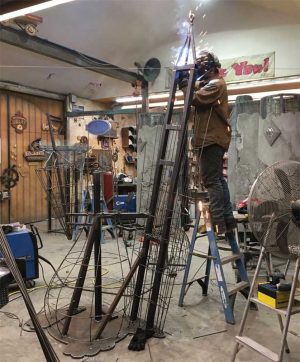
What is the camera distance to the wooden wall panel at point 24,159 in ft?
23.2

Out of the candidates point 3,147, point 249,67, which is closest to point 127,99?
point 249,67

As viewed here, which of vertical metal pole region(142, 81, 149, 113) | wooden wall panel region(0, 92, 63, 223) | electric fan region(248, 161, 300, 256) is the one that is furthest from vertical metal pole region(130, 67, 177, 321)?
vertical metal pole region(142, 81, 149, 113)

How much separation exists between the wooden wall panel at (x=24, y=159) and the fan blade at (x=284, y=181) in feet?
19.3

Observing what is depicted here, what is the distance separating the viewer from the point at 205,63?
2953 millimetres

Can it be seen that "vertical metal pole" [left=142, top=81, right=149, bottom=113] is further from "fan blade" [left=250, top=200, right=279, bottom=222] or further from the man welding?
"fan blade" [left=250, top=200, right=279, bottom=222]

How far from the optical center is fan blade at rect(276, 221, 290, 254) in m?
2.08

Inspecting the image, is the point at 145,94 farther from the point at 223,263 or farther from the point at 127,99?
the point at 223,263

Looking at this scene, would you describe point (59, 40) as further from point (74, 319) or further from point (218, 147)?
point (74, 319)

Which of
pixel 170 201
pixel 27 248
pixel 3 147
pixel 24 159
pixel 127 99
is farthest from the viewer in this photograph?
pixel 127 99

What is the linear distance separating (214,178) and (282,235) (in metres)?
0.99

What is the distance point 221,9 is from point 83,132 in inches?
161

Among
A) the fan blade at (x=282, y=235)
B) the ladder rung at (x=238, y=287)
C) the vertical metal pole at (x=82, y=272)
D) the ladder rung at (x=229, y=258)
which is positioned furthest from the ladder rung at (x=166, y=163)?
the ladder rung at (x=238, y=287)

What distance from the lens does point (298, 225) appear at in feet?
6.66

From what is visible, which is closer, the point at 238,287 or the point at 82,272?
the point at 82,272
